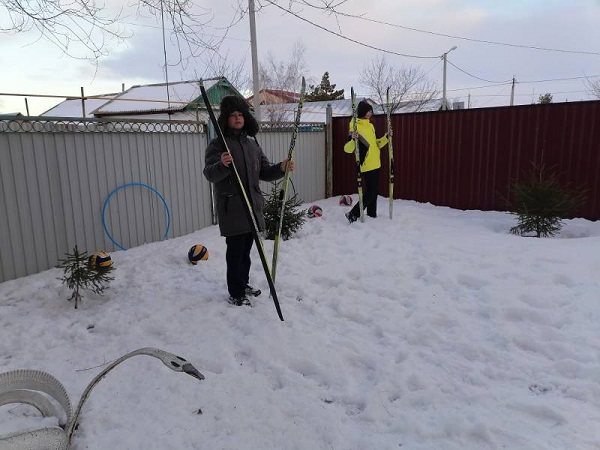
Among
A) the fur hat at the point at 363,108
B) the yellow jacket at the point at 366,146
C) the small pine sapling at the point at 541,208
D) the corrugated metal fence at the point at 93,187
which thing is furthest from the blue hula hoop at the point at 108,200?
the small pine sapling at the point at 541,208

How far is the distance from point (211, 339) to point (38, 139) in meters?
2.69

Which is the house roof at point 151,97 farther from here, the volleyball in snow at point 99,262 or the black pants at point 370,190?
the volleyball in snow at point 99,262

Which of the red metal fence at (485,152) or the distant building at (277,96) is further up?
the distant building at (277,96)

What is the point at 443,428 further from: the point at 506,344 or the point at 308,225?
the point at 308,225

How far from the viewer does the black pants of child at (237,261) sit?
3.48 metres

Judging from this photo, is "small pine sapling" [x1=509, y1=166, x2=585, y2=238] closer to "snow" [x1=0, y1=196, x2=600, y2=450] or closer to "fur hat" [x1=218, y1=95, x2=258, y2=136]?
"snow" [x1=0, y1=196, x2=600, y2=450]

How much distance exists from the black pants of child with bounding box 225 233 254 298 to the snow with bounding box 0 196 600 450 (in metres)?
0.16

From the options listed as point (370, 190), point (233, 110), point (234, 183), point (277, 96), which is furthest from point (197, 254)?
point (277, 96)

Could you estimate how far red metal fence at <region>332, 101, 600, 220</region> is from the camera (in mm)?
5977

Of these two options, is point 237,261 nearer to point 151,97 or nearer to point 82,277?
point 82,277

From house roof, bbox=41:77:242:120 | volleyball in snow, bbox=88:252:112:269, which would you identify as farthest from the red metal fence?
house roof, bbox=41:77:242:120

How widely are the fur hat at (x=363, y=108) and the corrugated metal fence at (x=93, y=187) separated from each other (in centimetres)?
213

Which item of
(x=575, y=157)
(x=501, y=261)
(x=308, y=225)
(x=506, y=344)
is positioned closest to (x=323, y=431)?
(x=506, y=344)

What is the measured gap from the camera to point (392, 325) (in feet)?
10.6
